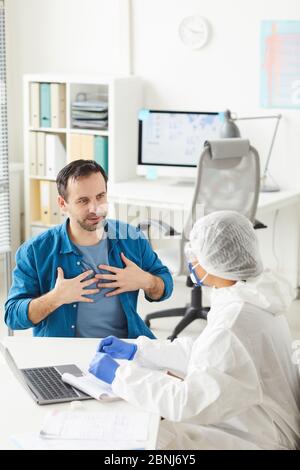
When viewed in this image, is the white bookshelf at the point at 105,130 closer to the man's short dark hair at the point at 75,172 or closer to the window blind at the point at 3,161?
the window blind at the point at 3,161

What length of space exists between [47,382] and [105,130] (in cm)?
349

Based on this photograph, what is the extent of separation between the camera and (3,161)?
4730mm

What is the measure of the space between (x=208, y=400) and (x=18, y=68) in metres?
4.73

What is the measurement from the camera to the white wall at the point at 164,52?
5.38 m

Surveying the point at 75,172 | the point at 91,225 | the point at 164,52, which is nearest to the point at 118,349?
the point at 91,225

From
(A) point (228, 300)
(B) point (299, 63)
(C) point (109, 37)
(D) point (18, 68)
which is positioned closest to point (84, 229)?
(A) point (228, 300)

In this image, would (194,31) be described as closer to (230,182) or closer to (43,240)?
(230,182)

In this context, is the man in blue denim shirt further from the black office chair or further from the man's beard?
the black office chair

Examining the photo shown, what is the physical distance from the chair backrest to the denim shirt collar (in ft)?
4.97

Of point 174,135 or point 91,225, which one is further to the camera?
point 174,135

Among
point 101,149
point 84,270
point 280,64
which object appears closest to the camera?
point 84,270

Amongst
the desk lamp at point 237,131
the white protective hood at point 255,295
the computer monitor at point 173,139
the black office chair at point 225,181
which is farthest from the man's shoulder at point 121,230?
the computer monitor at point 173,139
